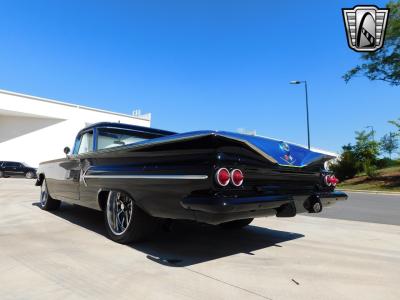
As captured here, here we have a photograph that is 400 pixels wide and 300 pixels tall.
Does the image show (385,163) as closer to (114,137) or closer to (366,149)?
(366,149)

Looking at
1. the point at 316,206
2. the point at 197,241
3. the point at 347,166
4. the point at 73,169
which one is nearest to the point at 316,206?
the point at 316,206

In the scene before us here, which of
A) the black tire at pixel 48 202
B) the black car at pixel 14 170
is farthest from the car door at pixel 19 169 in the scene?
the black tire at pixel 48 202

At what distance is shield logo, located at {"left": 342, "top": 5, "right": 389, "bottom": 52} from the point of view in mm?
10320

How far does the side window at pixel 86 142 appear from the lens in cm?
520

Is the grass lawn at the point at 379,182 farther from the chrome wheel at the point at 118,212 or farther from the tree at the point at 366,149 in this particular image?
the chrome wheel at the point at 118,212

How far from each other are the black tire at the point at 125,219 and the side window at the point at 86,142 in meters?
1.30

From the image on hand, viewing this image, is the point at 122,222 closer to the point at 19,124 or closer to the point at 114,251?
the point at 114,251

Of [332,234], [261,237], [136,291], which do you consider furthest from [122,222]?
[332,234]

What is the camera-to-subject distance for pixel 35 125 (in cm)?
3544

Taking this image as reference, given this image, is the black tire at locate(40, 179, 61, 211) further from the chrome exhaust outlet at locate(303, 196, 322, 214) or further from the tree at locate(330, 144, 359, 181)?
the tree at locate(330, 144, 359, 181)

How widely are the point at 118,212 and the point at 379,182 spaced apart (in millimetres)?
22108

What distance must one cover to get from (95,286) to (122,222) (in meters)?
1.42

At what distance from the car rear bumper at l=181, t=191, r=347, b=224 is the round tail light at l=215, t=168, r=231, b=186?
0.45 ft

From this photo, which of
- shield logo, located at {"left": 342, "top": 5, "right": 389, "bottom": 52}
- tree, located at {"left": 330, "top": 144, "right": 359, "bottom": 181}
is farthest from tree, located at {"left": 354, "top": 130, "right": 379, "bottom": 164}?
shield logo, located at {"left": 342, "top": 5, "right": 389, "bottom": 52}
